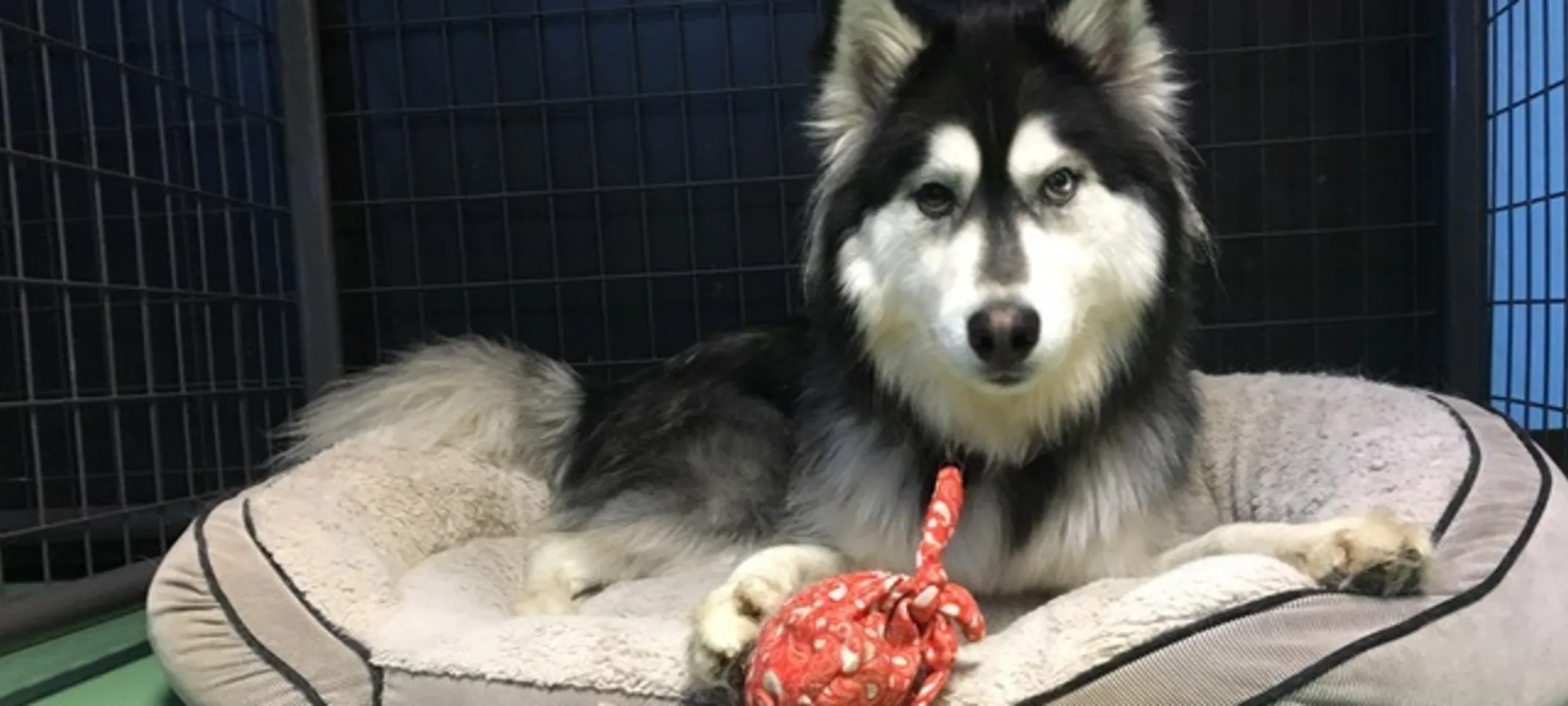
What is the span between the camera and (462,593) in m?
1.84

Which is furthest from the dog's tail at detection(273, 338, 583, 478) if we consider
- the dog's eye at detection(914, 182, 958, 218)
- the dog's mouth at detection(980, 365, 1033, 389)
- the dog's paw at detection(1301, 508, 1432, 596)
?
the dog's paw at detection(1301, 508, 1432, 596)

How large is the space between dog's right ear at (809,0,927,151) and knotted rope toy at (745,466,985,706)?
756 mm

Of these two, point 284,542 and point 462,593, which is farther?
point 462,593

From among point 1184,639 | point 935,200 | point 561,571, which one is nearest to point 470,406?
point 561,571

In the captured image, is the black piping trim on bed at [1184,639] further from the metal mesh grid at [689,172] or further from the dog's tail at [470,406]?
the metal mesh grid at [689,172]

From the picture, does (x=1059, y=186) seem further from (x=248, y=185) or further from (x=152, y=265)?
(x=152, y=265)

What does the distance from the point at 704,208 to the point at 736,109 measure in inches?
10.1

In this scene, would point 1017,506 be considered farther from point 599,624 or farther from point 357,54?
point 357,54

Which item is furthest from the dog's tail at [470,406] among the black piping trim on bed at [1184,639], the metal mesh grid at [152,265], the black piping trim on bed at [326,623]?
the black piping trim on bed at [1184,639]

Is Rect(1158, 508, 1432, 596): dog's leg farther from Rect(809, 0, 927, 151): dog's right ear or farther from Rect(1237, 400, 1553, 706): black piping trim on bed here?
Rect(809, 0, 927, 151): dog's right ear

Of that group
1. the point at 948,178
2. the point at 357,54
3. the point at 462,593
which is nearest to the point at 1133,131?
the point at 948,178

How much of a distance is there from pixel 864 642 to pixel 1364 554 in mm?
579

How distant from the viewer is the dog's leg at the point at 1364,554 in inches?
51.3

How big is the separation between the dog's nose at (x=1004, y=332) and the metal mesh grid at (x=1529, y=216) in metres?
1.61
